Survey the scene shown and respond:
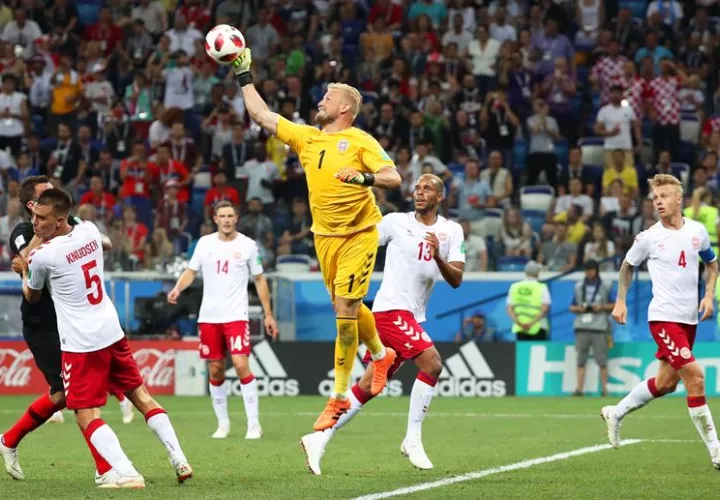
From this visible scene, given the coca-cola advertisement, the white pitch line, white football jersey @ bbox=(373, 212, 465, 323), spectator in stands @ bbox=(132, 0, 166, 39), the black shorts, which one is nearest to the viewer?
the white pitch line

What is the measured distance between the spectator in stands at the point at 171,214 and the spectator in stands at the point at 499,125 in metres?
5.82

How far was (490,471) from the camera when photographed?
38.1 ft

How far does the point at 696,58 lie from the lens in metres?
28.2

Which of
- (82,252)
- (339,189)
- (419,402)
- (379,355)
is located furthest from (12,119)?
(82,252)

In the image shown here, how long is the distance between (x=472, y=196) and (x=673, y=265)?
43.0 ft

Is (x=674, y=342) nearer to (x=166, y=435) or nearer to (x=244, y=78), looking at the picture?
(x=244, y=78)

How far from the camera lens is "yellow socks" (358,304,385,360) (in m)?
11.3

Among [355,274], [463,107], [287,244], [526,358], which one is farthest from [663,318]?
[463,107]

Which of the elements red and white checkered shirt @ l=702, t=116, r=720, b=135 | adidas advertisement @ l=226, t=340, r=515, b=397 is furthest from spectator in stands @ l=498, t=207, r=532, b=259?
red and white checkered shirt @ l=702, t=116, r=720, b=135

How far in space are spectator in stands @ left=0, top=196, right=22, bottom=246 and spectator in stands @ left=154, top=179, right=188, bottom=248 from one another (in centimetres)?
241

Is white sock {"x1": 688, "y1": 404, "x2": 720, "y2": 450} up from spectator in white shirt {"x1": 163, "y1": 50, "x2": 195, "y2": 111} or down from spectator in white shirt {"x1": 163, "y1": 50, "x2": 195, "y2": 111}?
down

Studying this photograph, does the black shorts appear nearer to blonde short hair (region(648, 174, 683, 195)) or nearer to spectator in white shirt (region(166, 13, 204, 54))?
blonde short hair (region(648, 174, 683, 195))

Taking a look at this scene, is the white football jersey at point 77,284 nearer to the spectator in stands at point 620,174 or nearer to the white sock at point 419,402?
the white sock at point 419,402

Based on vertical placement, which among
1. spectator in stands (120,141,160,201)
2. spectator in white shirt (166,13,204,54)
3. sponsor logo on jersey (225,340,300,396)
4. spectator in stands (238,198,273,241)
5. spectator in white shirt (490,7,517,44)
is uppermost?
spectator in white shirt (490,7,517,44)
